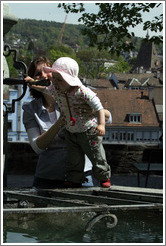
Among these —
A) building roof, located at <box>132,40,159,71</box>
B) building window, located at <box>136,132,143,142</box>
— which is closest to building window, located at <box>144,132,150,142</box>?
building window, located at <box>136,132,143,142</box>

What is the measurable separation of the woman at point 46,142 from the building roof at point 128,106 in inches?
3420

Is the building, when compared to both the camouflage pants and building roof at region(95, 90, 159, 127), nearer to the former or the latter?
building roof at region(95, 90, 159, 127)

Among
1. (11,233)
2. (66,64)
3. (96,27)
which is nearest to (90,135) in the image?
(66,64)

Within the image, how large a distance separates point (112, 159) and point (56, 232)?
440 inches

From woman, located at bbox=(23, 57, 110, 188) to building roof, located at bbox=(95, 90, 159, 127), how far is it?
86.9m

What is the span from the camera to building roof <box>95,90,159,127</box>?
305 ft

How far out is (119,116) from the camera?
9869 cm

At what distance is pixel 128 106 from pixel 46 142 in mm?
93193

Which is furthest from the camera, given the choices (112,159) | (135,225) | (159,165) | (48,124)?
(112,159)

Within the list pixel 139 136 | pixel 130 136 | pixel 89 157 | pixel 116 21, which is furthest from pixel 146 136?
pixel 89 157

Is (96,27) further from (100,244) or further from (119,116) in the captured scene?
(119,116)

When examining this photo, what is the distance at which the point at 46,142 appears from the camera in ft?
10.7

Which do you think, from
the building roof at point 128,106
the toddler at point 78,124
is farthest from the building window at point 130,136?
the toddler at point 78,124

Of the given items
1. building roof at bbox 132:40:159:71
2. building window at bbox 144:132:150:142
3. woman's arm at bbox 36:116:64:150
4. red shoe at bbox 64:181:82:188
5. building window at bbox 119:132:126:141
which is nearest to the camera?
woman's arm at bbox 36:116:64:150
